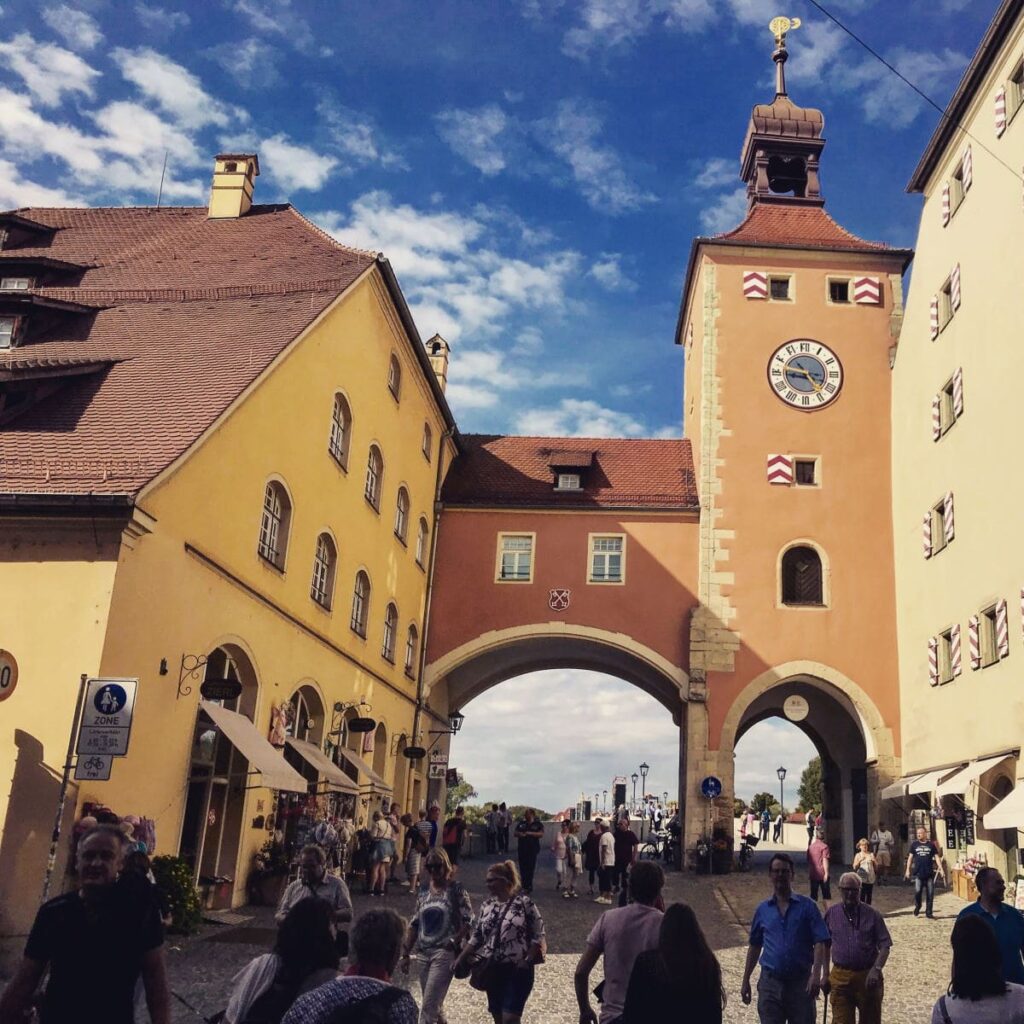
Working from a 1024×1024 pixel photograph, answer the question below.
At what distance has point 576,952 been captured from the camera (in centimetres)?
1326

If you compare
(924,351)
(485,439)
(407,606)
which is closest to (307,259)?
(407,606)

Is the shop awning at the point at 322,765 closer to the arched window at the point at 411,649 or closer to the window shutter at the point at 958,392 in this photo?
the arched window at the point at 411,649

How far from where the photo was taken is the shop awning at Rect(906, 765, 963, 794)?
21109 millimetres

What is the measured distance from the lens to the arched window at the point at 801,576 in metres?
27.2

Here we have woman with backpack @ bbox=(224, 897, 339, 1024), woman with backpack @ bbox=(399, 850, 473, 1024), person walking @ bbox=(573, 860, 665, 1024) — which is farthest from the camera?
woman with backpack @ bbox=(399, 850, 473, 1024)

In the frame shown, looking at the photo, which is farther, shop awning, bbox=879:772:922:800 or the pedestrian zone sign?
shop awning, bbox=879:772:922:800

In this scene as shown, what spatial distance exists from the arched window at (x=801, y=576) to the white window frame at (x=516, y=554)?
6.31 m

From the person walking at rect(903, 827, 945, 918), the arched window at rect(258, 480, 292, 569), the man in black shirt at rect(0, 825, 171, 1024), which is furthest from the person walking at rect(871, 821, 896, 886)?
the man in black shirt at rect(0, 825, 171, 1024)

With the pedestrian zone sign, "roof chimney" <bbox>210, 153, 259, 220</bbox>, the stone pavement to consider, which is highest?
"roof chimney" <bbox>210, 153, 259, 220</bbox>

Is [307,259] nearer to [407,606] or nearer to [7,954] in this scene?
[407,606]

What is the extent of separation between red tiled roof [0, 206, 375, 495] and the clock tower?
38.4 feet

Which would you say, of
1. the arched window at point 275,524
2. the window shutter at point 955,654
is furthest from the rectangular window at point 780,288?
the arched window at point 275,524

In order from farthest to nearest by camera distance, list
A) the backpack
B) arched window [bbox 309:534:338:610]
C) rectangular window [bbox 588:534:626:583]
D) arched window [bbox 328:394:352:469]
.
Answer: rectangular window [bbox 588:534:626:583]
arched window [bbox 328:394:352:469]
arched window [bbox 309:534:338:610]
the backpack

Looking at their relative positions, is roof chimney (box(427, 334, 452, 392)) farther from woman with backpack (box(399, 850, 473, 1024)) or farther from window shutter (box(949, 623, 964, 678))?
woman with backpack (box(399, 850, 473, 1024))
